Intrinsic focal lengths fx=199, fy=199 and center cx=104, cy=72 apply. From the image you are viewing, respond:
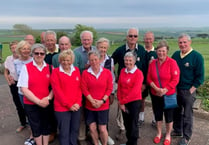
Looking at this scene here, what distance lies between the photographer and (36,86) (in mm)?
3133

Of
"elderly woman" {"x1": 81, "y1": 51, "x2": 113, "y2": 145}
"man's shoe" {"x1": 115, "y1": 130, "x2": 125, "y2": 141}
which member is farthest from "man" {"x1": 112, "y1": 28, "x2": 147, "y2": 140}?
"man's shoe" {"x1": 115, "y1": 130, "x2": 125, "y2": 141}

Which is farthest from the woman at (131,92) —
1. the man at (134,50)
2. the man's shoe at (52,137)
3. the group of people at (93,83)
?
the man's shoe at (52,137)

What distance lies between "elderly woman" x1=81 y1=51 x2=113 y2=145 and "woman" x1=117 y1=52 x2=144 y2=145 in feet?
0.89

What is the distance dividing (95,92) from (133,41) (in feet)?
4.33

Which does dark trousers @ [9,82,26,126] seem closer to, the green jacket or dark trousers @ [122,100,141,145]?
dark trousers @ [122,100,141,145]

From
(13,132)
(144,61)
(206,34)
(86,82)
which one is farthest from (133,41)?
(206,34)

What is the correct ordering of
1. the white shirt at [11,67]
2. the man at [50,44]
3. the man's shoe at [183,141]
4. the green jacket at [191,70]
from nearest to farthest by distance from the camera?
the green jacket at [191,70]
the man at [50,44]
the man's shoe at [183,141]
the white shirt at [11,67]

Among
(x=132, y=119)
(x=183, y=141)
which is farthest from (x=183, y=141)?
(x=132, y=119)

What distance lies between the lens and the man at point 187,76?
3572mm

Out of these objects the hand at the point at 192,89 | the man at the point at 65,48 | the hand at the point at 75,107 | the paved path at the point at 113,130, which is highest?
the man at the point at 65,48

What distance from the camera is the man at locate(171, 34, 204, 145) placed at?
141 inches

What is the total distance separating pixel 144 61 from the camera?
4.01 m

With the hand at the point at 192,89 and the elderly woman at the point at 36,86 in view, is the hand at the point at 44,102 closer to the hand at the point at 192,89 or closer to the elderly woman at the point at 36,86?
the elderly woman at the point at 36,86

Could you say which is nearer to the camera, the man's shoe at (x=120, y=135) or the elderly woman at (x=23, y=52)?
the elderly woman at (x=23, y=52)
